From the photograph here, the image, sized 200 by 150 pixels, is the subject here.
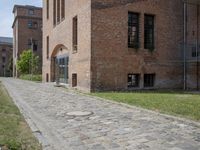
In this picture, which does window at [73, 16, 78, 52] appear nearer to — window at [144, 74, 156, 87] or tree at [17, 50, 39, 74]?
window at [144, 74, 156, 87]

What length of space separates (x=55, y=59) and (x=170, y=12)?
14432mm

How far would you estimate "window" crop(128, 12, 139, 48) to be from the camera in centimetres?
2344

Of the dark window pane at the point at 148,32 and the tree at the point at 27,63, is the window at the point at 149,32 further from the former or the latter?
the tree at the point at 27,63

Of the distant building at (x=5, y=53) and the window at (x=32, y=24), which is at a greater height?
the window at (x=32, y=24)

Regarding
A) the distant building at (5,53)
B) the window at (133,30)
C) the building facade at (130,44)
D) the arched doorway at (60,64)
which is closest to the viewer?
the building facade at (130,44)

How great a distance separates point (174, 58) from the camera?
25.5 meters

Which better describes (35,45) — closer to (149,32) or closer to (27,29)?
(27,29)

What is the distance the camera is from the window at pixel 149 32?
2441 cm

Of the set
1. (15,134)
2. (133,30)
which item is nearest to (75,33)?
(133,30)

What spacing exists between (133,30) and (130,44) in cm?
110

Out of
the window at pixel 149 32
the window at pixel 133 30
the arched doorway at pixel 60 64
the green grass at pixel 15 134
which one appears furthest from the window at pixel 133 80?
the green grass at pixel 15 134

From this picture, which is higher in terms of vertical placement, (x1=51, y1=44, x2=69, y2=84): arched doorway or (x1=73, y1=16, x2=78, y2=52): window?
(x1=73, y1=16, x2=78, y2=52): window

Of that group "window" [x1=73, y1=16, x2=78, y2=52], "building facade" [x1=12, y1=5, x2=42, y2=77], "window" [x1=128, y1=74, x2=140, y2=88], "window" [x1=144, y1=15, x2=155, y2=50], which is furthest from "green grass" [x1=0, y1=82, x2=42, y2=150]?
"building facade" [x1=12, y1=5, x2=42, y2=77]

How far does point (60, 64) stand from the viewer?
32.0 metres
